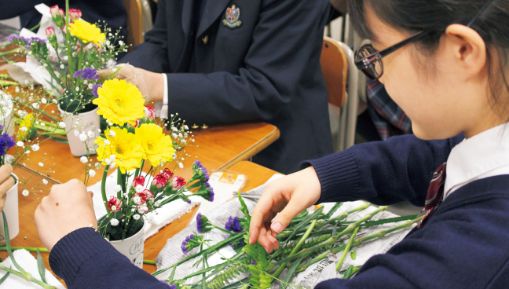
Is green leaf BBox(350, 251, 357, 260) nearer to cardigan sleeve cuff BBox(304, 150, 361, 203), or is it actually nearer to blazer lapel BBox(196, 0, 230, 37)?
cardigan sleeve cuff BBox(304, 150, 361, 203)

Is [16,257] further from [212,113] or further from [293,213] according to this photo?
[212,113]

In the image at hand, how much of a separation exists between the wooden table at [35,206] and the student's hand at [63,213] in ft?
0.46

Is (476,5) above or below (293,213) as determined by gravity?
above

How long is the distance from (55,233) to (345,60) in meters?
1.25

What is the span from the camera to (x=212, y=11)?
1.78 meters

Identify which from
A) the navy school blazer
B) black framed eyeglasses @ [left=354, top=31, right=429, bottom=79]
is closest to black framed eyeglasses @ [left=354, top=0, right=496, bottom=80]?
black framed eyeglasses @ [left=354, top=31, right=429, bottom=79]

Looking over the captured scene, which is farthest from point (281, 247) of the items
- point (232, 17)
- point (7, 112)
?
point (232, 17)

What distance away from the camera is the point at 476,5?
74 cm

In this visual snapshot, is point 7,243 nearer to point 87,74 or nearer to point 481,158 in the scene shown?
point 87,74

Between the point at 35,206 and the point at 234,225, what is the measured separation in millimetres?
472

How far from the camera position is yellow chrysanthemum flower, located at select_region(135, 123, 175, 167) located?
90 centimetres

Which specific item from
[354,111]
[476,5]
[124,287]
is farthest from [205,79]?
[476,5]

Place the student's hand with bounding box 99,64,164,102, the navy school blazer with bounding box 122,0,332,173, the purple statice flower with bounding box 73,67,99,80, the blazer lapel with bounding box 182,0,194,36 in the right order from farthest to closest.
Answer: the blazer lapel with bounding box 182,0,194,36 < the navy school blazer with bounding box 122,0,332,173 < the student's hand with bounding box 99,64,164,102 < the purple statice flower with bounding box 73,67,99,80

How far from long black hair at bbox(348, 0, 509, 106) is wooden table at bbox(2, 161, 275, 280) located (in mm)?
659
